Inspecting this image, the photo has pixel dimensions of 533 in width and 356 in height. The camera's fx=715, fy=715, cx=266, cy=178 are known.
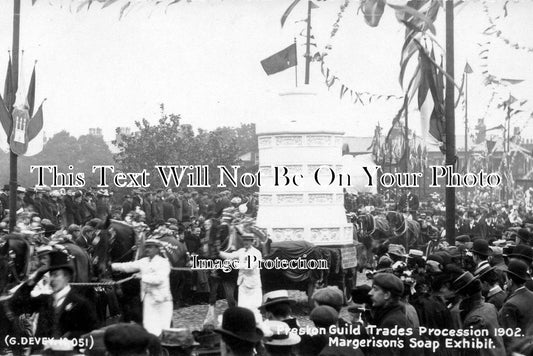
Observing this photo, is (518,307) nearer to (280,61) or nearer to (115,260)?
(280,61)

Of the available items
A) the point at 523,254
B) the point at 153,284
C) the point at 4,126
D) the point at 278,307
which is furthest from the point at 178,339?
the point at 4,126

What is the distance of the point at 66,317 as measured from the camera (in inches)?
193

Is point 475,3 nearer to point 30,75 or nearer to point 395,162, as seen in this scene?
point 395,162

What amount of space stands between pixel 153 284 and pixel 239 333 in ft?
11.5

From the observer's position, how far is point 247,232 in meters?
7.72

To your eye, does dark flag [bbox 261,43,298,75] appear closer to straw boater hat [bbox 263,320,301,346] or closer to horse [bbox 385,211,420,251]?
horse [bbox 385,211,420,251]

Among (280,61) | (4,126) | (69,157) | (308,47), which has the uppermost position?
(308,47)

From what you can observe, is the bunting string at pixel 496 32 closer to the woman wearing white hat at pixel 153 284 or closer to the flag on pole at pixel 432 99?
the flag on pole at pixel 432 99

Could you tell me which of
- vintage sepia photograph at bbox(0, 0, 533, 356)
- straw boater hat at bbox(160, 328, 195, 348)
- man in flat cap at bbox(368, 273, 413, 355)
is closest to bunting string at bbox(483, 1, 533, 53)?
vintage sepia photograph at bbox(0, 0, 533, 356)

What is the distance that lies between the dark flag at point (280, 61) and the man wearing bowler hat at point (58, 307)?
3728 mm

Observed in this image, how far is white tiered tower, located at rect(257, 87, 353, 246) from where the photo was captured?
8062mm

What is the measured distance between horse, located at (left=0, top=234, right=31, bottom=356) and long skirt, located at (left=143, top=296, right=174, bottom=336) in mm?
1111

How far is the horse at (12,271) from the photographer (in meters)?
6.45

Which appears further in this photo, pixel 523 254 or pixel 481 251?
pixel 481 251
